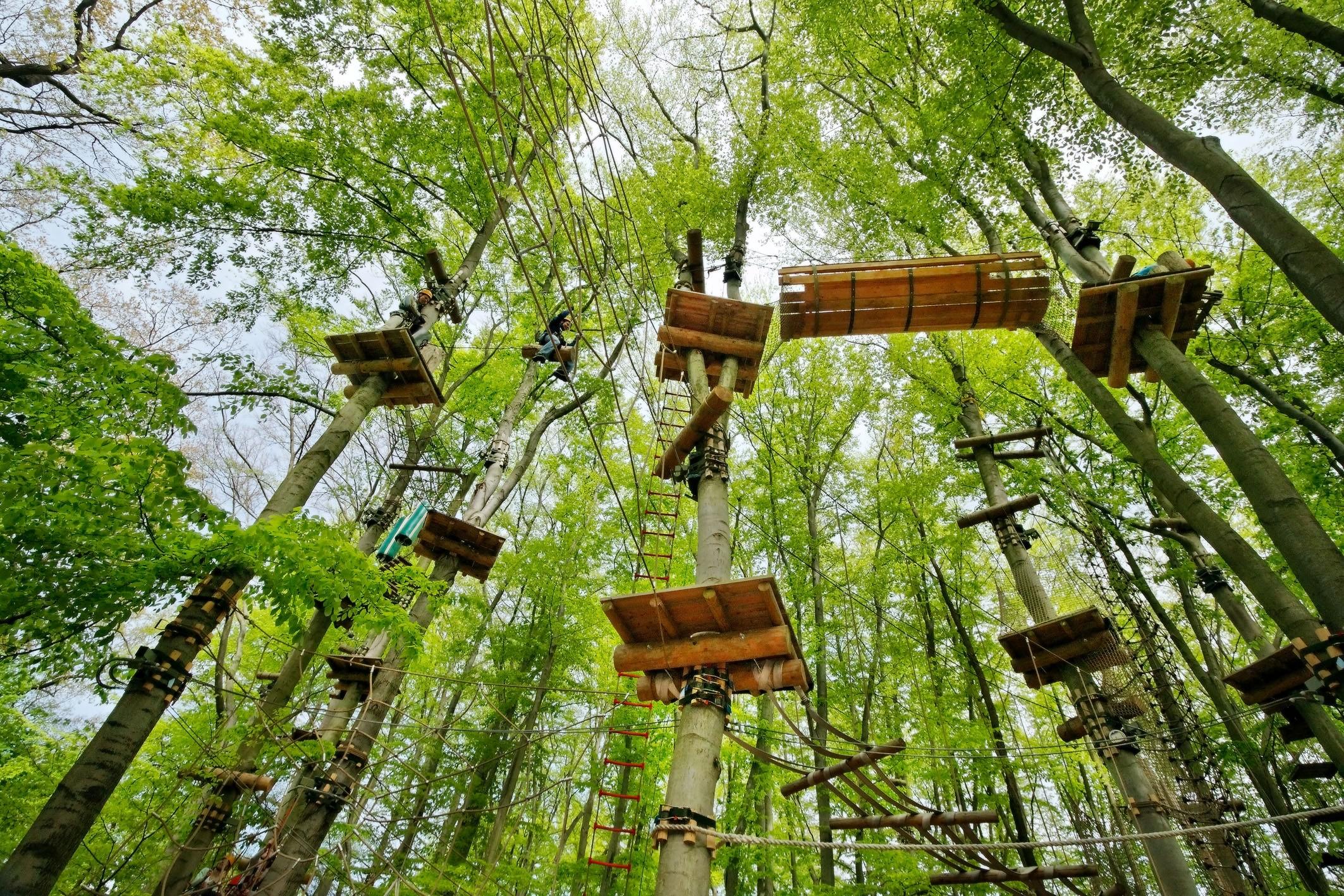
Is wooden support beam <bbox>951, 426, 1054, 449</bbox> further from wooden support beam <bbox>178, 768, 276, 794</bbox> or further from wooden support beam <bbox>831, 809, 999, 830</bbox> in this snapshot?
wooden support beam <bbox>178, 768, 276, 794</bbox>

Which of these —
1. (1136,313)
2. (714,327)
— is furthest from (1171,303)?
(714,327)

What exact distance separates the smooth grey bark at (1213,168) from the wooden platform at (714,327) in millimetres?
3772

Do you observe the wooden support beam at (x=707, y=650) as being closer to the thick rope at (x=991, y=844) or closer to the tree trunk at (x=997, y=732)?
the thick rope at (x=991, y=844)

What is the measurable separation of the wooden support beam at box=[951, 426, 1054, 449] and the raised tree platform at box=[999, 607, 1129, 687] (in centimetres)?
→ 277

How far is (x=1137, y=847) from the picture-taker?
9617mm

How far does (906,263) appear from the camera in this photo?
714 cm

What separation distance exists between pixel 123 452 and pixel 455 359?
992 centimetres

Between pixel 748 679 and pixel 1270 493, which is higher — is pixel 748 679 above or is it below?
below

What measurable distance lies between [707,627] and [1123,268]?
5.41 m

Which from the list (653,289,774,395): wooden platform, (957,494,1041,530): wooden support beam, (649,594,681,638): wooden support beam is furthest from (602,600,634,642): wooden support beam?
(957,494,1041,530): wooden support beam

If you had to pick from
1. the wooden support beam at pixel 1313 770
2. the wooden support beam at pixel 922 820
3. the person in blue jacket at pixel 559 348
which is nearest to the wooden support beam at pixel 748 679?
the wooden support beam at pixel 922 820

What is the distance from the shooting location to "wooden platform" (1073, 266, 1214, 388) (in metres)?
6.16

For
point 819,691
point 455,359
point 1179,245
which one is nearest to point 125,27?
point 455,359

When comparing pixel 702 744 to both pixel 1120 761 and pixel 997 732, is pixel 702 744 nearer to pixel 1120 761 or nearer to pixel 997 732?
pixel 1120 761
